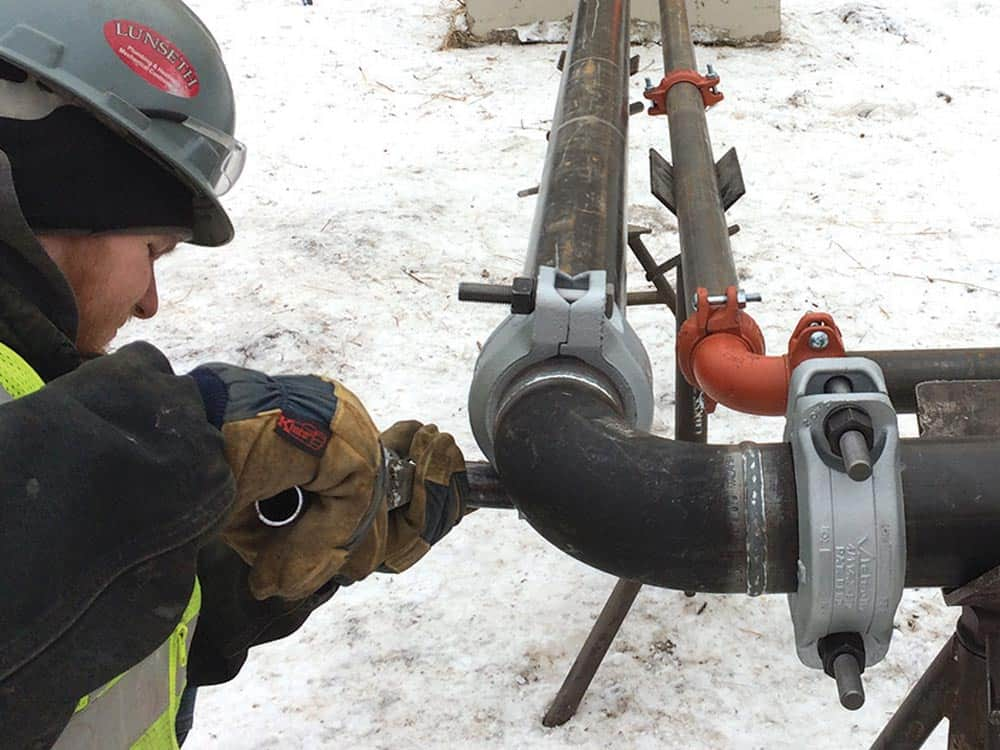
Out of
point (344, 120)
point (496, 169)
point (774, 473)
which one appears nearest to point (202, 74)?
point (774, 473)

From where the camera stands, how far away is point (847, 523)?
0.81 metres

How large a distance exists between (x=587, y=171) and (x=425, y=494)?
0.61 m

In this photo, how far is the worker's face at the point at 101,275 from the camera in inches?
44.0

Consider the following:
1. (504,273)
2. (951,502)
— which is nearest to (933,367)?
(951,502)

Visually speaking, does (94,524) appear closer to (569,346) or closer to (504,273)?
(569,346)

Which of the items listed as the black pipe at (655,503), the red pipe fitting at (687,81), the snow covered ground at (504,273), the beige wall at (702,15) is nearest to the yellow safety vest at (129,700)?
the black pipe at (655,503)

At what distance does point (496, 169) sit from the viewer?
16.0 ft

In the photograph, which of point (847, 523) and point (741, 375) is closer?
point (847, 523)

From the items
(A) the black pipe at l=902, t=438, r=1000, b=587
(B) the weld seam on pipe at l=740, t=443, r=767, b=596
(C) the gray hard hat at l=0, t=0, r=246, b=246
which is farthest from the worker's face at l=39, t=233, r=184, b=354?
(A) the black pipe at l=902, t=438, r=1000, b=587

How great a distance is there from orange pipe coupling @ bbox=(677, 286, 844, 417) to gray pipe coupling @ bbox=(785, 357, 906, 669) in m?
0.35

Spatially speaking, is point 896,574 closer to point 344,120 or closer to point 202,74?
point 202,74

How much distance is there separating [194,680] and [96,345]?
0.63 metres

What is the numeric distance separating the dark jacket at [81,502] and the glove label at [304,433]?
Result: 105mm

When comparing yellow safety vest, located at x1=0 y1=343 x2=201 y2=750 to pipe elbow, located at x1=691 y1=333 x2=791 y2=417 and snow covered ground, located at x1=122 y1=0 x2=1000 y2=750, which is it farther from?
snow covered ground, located at x1=122 y1=0 x2=1000 y2=750
